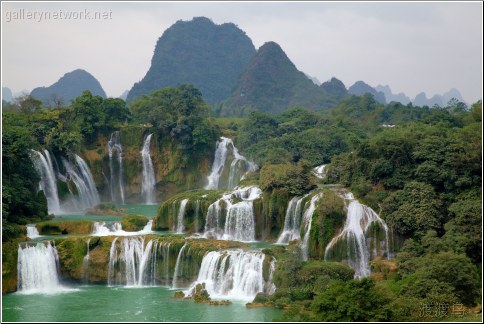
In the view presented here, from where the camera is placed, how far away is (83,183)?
1404 inches

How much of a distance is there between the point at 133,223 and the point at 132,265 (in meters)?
3.89

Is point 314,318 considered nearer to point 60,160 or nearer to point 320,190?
point 320,190

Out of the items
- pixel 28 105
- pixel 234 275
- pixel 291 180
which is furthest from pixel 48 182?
pixel 234 275

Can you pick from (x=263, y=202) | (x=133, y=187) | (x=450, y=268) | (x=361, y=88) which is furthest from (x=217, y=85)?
(x=450, y=268)

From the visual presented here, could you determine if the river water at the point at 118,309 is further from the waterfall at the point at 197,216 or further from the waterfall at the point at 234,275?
the waterfall at the point at 197,216

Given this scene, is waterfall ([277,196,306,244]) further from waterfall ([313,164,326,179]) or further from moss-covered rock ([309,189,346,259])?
waterfall ([313,164,326,179])

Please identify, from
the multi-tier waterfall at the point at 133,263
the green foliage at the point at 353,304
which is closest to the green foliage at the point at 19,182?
the multi-tier waterfall at the point at 133,263

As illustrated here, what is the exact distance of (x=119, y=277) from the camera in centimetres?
2342

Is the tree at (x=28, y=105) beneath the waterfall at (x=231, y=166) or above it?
above

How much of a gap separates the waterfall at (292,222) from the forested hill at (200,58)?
2416 inches

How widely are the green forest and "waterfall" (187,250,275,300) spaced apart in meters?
0.63

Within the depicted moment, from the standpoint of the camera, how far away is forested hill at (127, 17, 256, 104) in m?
88.2

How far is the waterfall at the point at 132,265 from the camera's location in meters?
23.4

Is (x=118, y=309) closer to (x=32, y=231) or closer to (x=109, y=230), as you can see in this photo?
(x=109, y=230)
